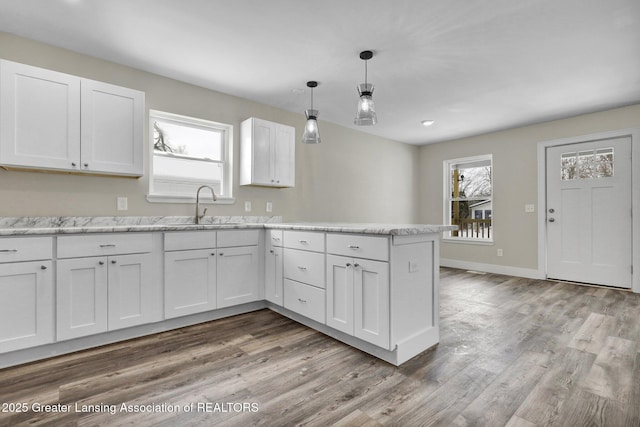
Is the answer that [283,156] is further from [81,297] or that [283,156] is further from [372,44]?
[81,297]

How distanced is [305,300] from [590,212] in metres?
4.09

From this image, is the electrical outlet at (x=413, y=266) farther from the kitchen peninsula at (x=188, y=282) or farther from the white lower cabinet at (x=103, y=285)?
the white lower cabinet at (x=103, y=285)

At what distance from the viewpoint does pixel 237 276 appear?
9.88ft

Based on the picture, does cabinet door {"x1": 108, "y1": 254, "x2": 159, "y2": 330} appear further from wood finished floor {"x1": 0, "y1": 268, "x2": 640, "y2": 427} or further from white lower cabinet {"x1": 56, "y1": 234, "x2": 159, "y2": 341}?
wood finished floor {"x1": 0, "y1": 268, "x2": 640, "y2": 427}

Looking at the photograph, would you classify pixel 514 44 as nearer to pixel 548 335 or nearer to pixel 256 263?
pixel 548 335

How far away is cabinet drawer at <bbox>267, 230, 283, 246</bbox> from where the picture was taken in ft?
9.91

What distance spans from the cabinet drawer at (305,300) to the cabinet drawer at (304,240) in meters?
0.32

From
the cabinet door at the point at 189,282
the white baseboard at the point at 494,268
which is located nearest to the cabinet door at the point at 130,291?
the cabinet door at the point at 189,282

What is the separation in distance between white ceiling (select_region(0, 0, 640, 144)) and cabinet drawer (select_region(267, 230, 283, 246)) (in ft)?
5.10

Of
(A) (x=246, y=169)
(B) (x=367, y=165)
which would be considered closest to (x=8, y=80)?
(A) (x=246, y=169)

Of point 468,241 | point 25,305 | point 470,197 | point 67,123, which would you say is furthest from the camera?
point 470,197

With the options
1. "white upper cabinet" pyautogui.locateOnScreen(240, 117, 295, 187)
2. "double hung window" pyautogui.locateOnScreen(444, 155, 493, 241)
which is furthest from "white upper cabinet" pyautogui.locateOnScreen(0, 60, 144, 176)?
"double hung window" pyautogui.locateOnScreen(444, 155, 493, 241)

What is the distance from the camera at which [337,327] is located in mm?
2375

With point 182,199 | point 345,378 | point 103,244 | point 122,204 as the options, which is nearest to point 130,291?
point 103,244
